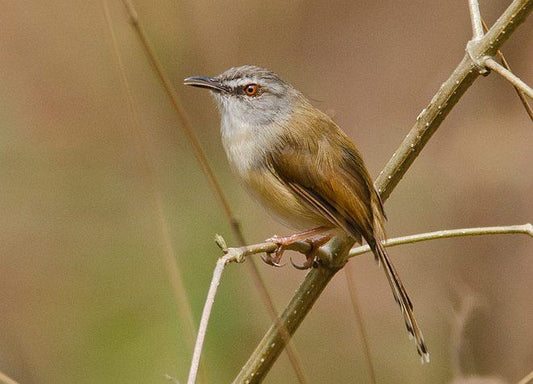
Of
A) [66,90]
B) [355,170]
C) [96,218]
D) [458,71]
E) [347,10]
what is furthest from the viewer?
[347,10]

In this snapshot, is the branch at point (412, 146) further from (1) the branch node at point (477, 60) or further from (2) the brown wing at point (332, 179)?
(2) the brown wing at point (332, 179)

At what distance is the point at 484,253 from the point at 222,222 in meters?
1.99

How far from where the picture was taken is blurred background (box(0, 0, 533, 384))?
520 cm

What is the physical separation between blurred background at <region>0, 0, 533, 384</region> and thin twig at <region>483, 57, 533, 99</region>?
1.81 m

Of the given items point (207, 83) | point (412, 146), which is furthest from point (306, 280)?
point (207, 83)

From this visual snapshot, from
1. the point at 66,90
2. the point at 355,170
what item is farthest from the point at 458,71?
the point at 66,90

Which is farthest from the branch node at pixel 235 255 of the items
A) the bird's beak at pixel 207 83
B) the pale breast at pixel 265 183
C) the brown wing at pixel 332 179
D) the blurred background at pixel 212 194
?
the blurred background at pixel 212 194

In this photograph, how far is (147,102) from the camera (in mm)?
6750

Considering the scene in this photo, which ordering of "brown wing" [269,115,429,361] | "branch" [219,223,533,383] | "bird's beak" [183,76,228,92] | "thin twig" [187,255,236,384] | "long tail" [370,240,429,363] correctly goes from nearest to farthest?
1. "thin twig" [187,255,236,384]
2. "branch" [219,223,533,383]
3. "long tail" [370,240,429,363]
4. "brown wing" [269,115,429,361]
5. "bird's beak" [183,76,228,92]

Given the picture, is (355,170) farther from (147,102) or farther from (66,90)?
(66,90)

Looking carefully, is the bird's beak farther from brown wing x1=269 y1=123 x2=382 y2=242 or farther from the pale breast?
brown wing x1=269 y1=123 x2=382 y2=242

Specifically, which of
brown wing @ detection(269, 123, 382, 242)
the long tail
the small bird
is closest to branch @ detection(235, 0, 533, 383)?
the long tail

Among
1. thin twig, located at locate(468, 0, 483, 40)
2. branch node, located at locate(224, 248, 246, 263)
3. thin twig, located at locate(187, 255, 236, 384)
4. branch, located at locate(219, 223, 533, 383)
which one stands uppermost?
thin twig, located at locate(468, 0, 483, 40)

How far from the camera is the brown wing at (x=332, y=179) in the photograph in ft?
11.6
